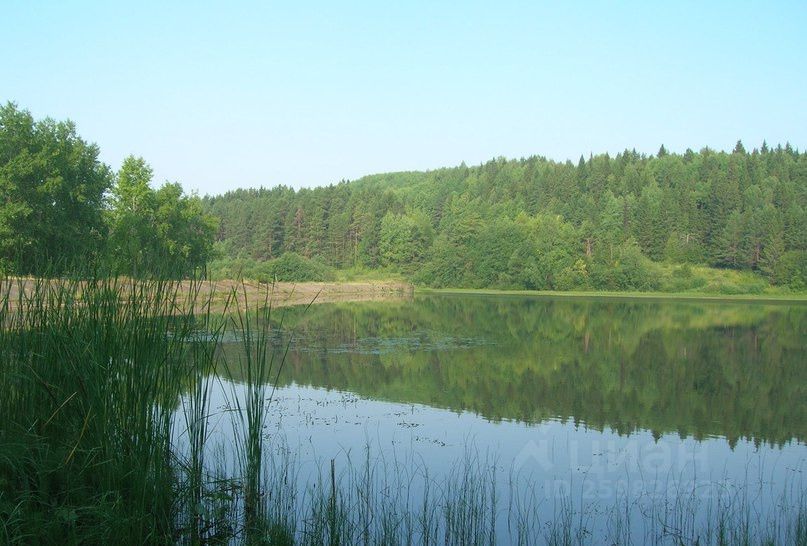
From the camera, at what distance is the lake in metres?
6.42

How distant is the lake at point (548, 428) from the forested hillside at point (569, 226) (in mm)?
39055

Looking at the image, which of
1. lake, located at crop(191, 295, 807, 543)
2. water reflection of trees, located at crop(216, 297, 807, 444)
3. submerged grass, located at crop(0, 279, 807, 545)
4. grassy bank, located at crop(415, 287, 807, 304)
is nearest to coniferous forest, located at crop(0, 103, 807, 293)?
grassy bank, located at crop(415, 287, 807, 304)

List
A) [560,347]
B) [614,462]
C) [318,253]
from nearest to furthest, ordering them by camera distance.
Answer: [614,462] < [560,347] < [318,253]

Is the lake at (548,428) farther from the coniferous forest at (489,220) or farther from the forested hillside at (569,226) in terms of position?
the forested hillside at (569,226)

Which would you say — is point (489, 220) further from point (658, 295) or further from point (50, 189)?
point (50, 189)

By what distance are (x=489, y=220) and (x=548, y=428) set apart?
73360 mm

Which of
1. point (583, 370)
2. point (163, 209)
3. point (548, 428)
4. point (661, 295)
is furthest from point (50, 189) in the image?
point (661, 295)

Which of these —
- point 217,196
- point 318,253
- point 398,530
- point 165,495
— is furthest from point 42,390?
point 217,196

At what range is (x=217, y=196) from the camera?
391 ft

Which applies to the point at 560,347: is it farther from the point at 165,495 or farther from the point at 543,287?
the point at 543,287

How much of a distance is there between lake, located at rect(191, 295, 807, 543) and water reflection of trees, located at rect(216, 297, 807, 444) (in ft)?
0.25

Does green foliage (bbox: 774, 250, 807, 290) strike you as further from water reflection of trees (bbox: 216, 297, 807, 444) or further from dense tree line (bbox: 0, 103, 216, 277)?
dense tree line (bbox: 0, 103, 216, 277)

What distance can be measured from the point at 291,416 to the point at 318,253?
78036mm

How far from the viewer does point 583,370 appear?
52.7 feet
